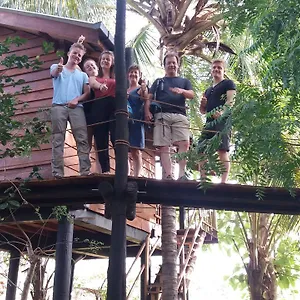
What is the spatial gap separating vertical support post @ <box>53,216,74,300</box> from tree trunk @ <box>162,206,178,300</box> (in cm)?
149

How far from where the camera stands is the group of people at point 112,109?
4965 mm

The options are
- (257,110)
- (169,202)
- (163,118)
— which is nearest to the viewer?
(257,110)

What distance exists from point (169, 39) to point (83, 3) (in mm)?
2623

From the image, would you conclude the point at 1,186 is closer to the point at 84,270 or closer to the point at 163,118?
the point at 163,118

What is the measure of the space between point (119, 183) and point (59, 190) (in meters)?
0.87

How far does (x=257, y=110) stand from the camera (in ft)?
10.4

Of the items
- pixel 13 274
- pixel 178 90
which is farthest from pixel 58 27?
pixel 13 274

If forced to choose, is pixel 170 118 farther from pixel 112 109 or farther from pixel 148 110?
pixel 112 109

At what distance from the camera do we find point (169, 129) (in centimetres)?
503

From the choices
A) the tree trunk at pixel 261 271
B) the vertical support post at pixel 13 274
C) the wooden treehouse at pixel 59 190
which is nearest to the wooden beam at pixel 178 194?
the wooden treehouse at pixel 59 190

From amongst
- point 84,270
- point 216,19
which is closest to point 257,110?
point 216,19

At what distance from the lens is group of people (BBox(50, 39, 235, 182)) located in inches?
195

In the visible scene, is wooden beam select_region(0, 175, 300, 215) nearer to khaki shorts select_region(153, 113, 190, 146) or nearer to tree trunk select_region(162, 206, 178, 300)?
khaki shorts select_region(153, 113, 190, 146)

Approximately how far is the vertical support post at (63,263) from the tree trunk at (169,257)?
58.5 inches
